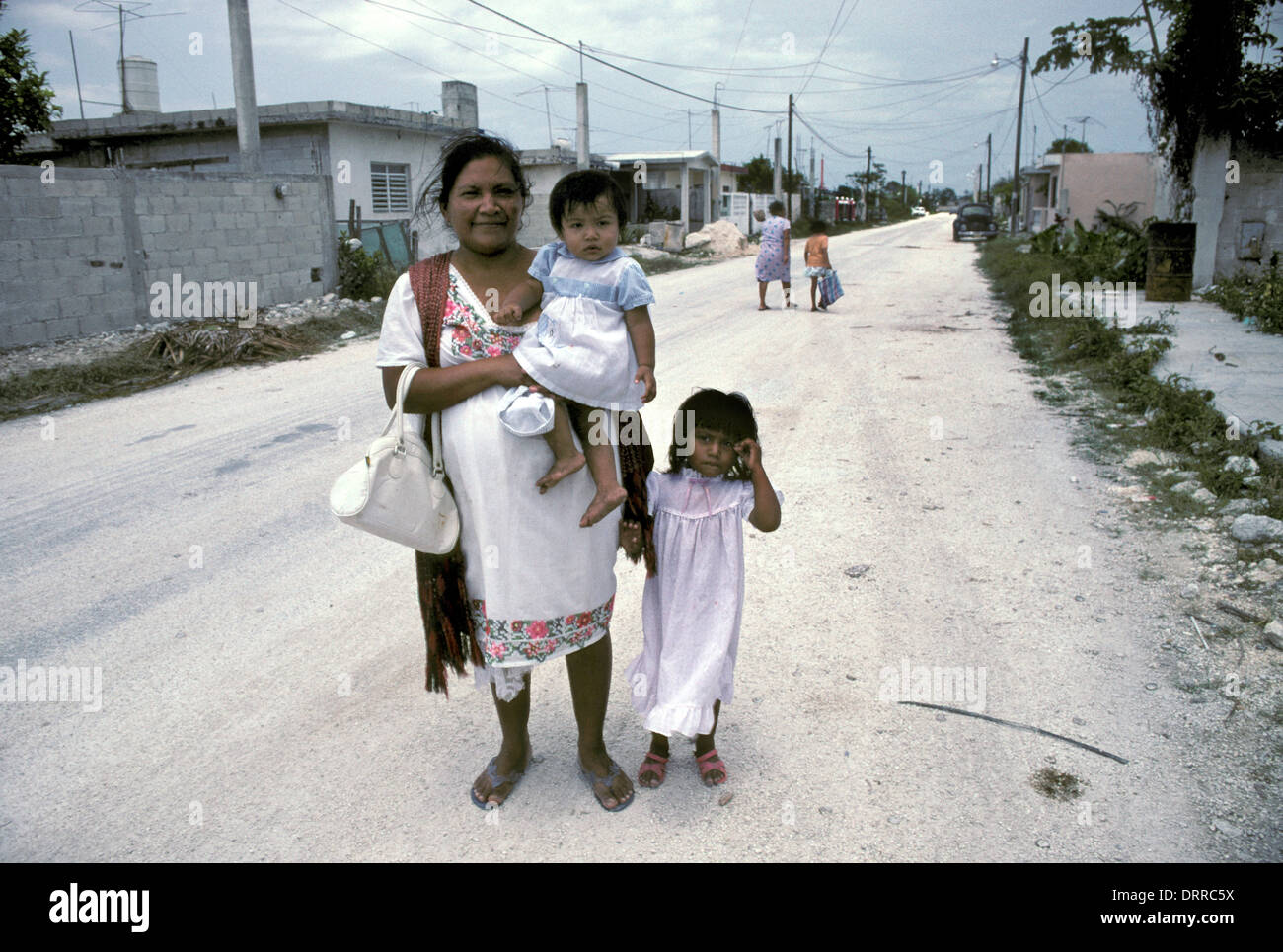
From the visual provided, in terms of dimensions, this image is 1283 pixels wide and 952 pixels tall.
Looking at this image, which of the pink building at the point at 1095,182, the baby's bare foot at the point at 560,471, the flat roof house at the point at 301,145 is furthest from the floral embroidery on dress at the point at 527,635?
the pink building at the point at 1095,182

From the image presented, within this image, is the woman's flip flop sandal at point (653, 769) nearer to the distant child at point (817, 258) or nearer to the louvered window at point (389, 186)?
the distant child at point (817, 258)

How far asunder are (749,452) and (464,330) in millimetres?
817

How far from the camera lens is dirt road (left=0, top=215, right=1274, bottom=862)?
8.21 feet

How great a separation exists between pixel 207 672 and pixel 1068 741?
304cm

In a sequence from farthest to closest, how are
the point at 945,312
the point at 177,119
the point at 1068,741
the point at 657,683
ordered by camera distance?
the point at 177,119 < the point at 945,312 < the point at 1068,741 < the point at 657,683

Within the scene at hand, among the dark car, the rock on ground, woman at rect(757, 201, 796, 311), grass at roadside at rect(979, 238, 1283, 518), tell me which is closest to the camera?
the rock on ground

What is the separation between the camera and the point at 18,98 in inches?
497

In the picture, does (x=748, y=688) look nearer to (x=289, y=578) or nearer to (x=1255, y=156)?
(x=289, y=578)

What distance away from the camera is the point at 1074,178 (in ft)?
102

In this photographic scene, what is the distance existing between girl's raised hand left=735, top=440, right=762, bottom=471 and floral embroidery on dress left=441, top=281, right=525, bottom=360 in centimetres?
68

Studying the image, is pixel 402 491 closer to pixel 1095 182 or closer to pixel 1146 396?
pixel 1146 396

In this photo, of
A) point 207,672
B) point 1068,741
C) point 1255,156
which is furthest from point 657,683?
point 1255,156

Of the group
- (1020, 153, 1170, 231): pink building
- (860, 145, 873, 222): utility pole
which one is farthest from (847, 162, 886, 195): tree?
(1020, 153, 1170, 231): pink building

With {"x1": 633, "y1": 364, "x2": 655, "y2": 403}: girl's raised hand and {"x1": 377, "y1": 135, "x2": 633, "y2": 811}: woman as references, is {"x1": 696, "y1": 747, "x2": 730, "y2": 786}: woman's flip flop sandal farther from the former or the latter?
{"x1": 633, "y1": 364, "x2": 655, "y2": 403}: girl's raised hand
